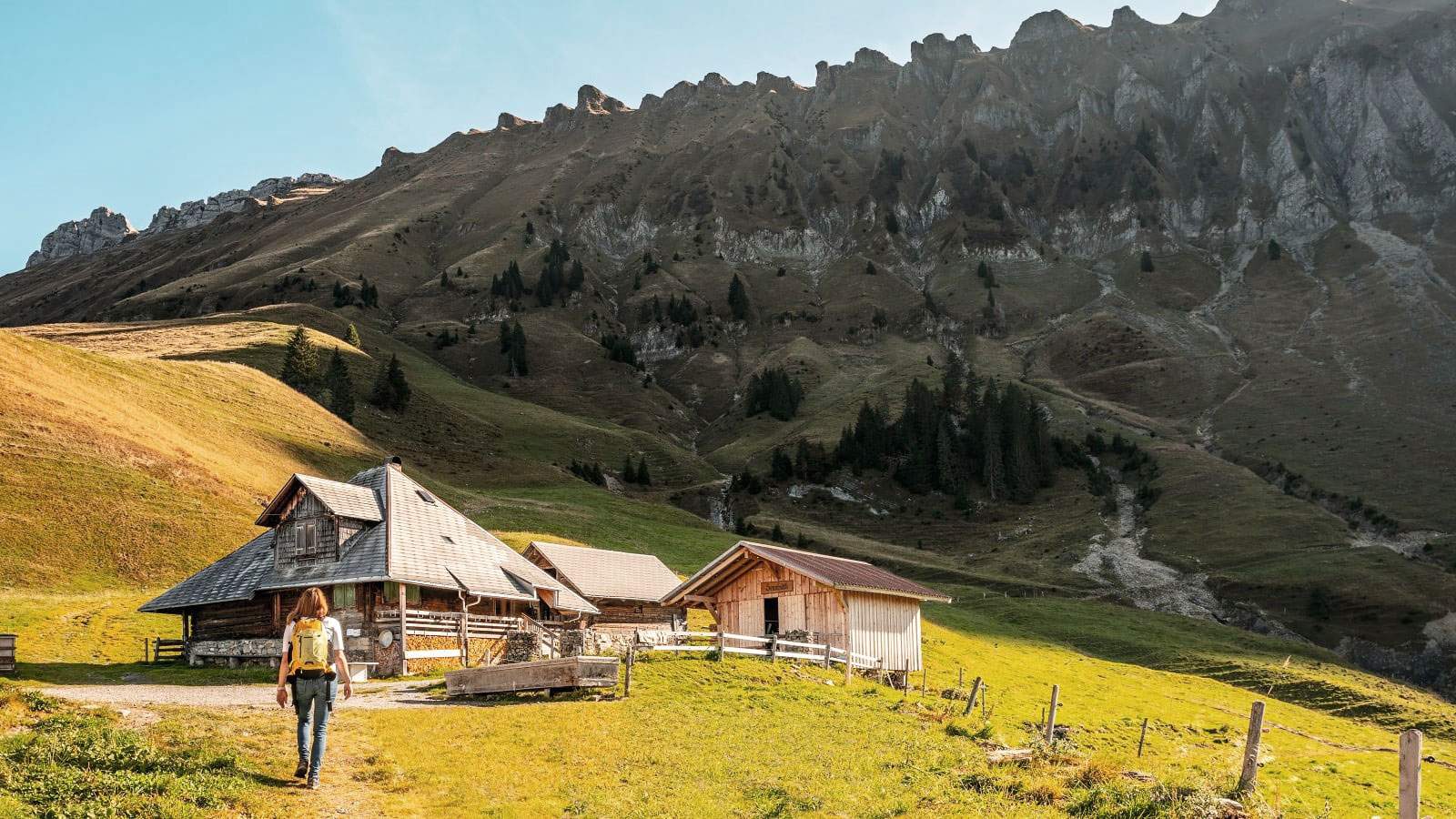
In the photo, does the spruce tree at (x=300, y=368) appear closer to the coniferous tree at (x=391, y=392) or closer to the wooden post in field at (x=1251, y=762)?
the coniferous tree at (x=391, y=392)

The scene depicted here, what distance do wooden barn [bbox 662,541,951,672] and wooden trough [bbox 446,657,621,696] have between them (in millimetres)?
12727

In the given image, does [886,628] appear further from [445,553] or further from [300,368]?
[300,368]

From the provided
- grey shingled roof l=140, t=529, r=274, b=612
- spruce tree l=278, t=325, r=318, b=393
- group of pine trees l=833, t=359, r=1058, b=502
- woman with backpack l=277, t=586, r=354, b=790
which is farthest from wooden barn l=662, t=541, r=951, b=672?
group of pine trees l=833, t=359, r=1058, b=502

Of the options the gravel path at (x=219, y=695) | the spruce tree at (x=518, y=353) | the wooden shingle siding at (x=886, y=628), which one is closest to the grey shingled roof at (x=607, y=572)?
the wooden shingle siding at (x=886, y=628)

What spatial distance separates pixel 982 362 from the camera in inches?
7835

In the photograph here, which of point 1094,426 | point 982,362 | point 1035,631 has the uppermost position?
point 982,362

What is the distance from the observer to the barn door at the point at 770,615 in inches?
1683

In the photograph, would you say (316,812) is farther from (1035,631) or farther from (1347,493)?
(1347,493)

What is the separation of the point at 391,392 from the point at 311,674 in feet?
365

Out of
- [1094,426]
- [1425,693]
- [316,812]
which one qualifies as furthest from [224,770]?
[1094,426]

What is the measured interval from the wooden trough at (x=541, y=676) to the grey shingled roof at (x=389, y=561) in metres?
10.1

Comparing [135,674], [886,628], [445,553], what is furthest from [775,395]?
[135,674]

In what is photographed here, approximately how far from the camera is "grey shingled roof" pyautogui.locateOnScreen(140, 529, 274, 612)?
40000 millimetres

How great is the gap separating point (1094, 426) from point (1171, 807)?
148 m
